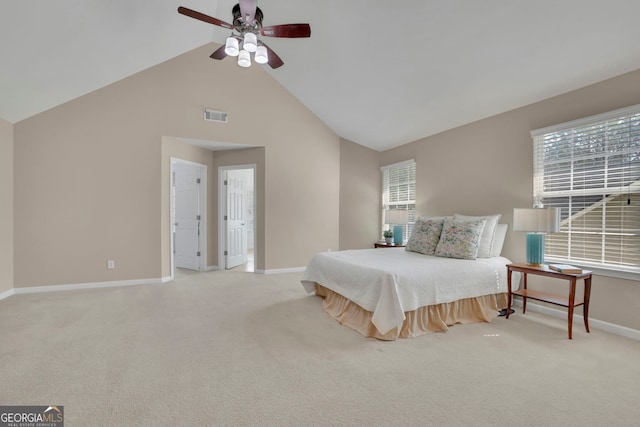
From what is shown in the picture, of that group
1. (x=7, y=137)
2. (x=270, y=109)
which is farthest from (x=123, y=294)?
(x=270, y=109)

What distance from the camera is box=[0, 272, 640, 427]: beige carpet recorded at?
1679 mm

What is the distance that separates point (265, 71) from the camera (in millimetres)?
5316

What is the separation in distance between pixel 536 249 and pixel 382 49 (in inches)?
108

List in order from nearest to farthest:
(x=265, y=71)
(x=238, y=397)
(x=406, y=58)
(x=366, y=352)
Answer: (x=238, y=397)
(x=366, y=352)
(x=406, y=58)
(x=265, y=71)

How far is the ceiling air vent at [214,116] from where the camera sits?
4945 millimetres

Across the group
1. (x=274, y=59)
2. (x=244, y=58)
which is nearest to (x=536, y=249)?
(x=274, y=59)

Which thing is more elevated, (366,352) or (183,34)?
(183,34)

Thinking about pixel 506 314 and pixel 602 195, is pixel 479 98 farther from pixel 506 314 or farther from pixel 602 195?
pixel 506 314

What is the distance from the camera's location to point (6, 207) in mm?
3832

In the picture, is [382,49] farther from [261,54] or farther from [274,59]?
[261,54]

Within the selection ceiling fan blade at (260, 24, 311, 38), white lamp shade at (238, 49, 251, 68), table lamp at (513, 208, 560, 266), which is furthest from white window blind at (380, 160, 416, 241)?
white lamp shade at (238, 49, 251, 68)

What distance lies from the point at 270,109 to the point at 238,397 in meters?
4.65

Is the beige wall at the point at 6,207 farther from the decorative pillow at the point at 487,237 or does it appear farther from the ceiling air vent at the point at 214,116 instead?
the decorative pillow at the point at 487,237

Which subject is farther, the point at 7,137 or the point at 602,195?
the point at 7,137
